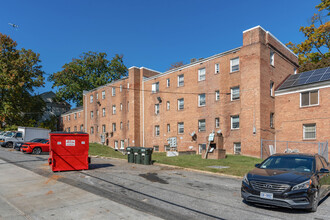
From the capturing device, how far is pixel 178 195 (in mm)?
8914

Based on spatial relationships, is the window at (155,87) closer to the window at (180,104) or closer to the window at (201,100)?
the window at (180,104)

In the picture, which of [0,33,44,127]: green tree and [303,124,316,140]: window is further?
[0,33,44,127]: green tree

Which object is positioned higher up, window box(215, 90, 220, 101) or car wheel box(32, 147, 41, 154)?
window box(215, 90, 220, 101)

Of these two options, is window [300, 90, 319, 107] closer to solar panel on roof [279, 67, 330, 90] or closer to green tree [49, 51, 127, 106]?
solar panel on roof [279, 67, 330, 90]

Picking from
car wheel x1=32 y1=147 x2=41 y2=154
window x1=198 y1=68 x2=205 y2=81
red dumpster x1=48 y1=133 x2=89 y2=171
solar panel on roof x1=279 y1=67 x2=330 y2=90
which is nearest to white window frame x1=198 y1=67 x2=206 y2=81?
window x1=198 y1=68 x2=205 y2=81

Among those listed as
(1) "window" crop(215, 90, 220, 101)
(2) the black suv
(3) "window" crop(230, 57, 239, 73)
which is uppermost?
(3) "window" crop(230, 57, 239, 73)

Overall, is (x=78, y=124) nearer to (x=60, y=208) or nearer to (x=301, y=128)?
(x=301, y=128)

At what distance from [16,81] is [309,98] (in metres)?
42.7

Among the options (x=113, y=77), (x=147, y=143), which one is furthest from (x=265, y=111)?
(x=113, y=77)

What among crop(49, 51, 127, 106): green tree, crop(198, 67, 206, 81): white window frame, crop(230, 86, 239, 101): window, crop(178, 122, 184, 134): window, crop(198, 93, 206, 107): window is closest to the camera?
crop(230, 86, 239, 101): window

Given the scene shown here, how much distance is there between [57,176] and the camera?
12516 millimetres

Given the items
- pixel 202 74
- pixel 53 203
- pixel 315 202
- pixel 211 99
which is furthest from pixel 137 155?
pixel 202 74

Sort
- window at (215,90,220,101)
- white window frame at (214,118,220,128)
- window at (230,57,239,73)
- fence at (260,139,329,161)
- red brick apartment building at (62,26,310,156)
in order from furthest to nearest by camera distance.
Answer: window at (215,90,220,101) < white window frame at (214,118,220,128) < window at (230,57,239,73) < red brick apartment building at (62,26,310,156) < fence at (260,139,329,161)

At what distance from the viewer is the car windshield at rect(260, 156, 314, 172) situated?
318 inches
